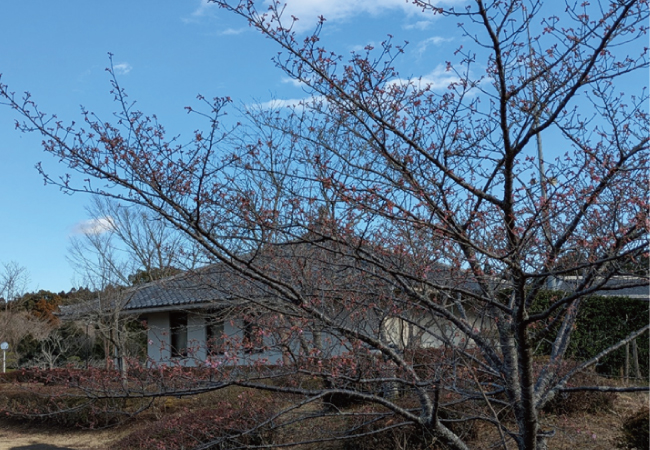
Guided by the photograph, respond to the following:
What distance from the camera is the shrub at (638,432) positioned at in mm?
5301

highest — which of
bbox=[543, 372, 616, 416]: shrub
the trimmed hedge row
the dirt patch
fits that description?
the trimmed hedge row

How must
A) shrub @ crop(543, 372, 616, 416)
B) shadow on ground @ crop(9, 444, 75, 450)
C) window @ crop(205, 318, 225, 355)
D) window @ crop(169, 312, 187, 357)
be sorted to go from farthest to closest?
1. window @ crop(169, 312, 187, 357)
2. shadow on ground @ crop(9, 444, 75, 450)
3. shrub @ crop(543, 372, 616, 416)
4. window @ crop(205, 318, 225, 355)

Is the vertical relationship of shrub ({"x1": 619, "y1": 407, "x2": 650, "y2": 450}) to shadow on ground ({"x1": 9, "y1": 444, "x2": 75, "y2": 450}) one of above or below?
above

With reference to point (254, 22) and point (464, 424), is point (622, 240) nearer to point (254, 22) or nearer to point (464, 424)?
point (254, 22)

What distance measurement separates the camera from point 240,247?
16.7ft

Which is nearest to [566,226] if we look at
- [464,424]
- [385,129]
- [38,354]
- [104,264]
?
[385,129]

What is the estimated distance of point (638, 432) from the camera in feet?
17.6

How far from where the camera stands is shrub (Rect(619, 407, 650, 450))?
5301 millimetres

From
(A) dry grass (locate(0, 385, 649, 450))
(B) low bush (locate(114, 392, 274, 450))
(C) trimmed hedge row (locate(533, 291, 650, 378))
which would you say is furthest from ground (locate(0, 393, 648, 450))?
(C) trimmed hedge row (locate(533, 291, 650, 378))

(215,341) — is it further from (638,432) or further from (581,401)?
(638,432)

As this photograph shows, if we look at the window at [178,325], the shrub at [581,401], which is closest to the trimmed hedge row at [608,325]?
the shrub at [581,401]

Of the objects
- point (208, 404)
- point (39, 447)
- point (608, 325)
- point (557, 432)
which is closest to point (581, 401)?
point (557, 432)

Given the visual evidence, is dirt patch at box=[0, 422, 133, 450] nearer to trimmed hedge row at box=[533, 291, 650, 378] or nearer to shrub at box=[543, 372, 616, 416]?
shrub at box=[543, 372, 616, 416]

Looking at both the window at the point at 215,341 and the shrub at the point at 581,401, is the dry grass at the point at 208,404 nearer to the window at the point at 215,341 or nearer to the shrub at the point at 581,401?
the shrub at the point at 581,401
